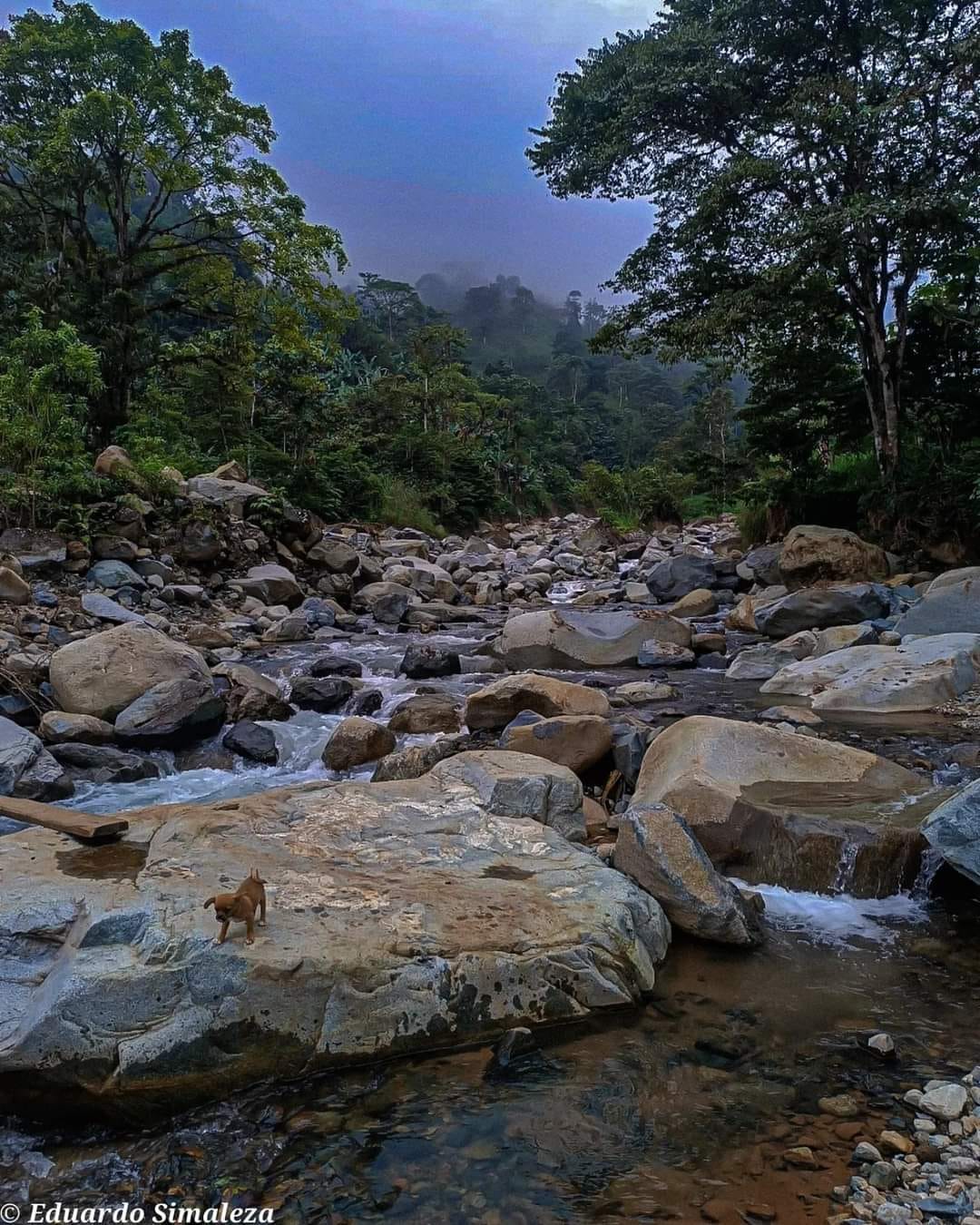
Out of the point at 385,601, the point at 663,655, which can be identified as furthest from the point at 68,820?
the point at 385,601

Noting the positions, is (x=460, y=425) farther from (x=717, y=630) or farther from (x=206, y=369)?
(x=717, y=630)

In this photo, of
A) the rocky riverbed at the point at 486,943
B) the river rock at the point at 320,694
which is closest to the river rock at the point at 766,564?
the rocky riverbed at the point at 486,943

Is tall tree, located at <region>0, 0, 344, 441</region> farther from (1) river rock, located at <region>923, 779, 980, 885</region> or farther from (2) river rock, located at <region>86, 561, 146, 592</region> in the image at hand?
(1) river rock, located at <region>923, 779, 980, 885</region>

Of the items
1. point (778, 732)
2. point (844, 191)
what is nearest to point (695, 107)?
point (844, 191)

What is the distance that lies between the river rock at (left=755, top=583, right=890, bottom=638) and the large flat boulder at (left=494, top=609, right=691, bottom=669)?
5.00ft

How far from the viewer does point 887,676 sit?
769 centimetres

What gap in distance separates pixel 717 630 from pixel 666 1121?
1034cm

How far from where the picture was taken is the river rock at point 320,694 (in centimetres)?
841

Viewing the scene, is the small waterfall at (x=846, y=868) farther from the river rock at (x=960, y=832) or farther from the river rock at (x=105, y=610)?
the river rock at (x=105, y=610)

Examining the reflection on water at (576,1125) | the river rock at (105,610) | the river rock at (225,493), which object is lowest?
the reflection on water at (576,1125)

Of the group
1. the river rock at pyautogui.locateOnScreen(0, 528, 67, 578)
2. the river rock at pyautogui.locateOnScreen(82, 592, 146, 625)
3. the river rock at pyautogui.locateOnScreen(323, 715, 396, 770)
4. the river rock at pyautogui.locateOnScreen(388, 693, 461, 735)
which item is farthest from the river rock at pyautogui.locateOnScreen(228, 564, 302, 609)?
the river rock at pyautogui.locateOnScreen(323, 715, 396, 770)

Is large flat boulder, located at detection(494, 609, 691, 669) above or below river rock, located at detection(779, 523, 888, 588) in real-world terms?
below

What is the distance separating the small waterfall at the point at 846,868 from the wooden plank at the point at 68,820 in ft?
12.3

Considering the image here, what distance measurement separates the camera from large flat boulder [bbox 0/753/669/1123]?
2607 millimetres
